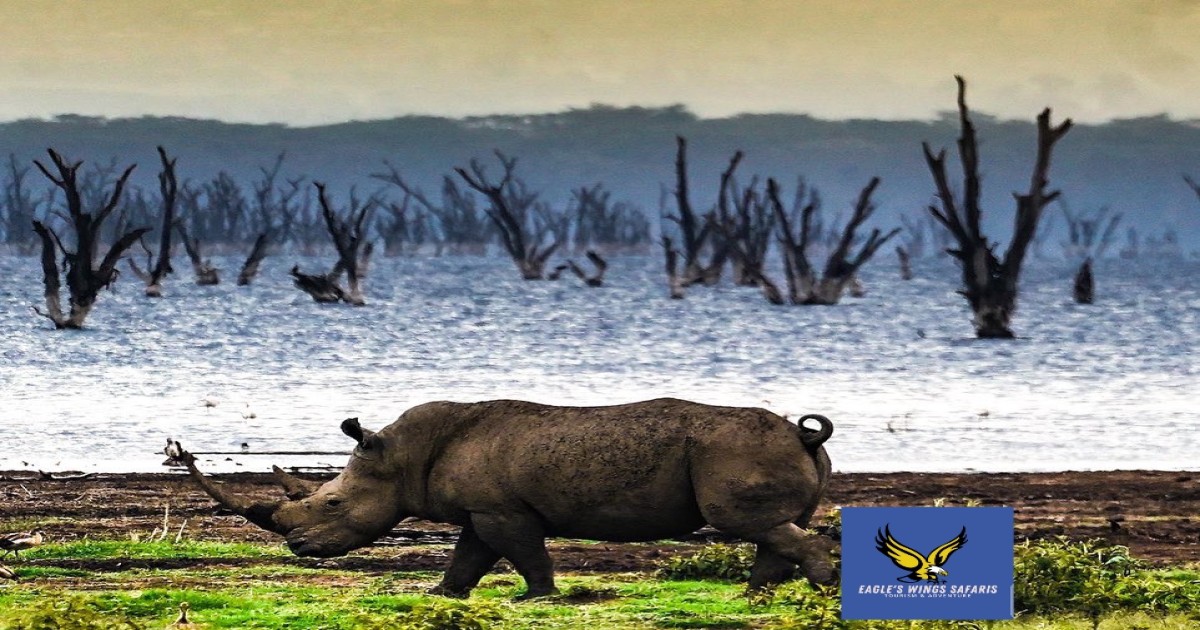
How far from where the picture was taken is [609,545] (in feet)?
50.2

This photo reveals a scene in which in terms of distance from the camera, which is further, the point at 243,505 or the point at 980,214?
the point at 980,214

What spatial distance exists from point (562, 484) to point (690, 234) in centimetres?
6243

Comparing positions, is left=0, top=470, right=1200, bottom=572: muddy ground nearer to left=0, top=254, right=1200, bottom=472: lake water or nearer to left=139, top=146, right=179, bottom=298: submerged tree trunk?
left=0, top=254, right=1200, bottom=472: lake water

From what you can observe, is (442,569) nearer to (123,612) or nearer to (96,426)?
(123,612)

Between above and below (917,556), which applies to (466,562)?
below

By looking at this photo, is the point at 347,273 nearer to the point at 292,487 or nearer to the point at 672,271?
the point at 672,271

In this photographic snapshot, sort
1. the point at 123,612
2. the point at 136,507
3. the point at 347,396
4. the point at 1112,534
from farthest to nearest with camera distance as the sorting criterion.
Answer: the point at 347,396, the point at 136,507, the point at 1112,534, the point at 123,612

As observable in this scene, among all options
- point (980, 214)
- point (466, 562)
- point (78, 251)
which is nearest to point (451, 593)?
point (466, 562)

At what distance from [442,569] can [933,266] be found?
506ft

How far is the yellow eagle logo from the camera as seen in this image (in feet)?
28.3

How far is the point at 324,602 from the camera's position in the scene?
461 inches

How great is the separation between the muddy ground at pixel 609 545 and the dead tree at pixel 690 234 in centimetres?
4620

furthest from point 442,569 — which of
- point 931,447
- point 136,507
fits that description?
point 931,447

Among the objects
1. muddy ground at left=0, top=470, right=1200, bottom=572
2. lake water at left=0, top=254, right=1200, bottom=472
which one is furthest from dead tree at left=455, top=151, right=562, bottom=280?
muddy ground at left=0, top=470, right=1200, bottom=572
